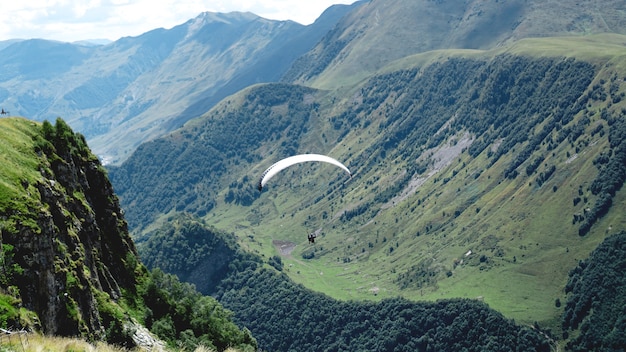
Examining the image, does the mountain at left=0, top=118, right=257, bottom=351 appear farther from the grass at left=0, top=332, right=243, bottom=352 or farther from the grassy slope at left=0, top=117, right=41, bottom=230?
the grass at left=0, top=332, right=243, bottom=352

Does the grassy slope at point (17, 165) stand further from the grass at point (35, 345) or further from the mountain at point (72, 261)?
the grass at point (35, 345)

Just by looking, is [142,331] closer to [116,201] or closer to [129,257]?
[129,257]

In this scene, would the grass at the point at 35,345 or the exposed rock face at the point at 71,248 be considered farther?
the exposed rock face at the point at 71,248

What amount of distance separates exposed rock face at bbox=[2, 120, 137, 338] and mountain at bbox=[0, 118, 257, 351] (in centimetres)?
13

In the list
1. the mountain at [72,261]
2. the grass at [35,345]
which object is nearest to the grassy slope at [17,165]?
the mountain at [72,261]

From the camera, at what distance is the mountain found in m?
63.4

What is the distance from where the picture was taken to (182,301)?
111938 millimetres

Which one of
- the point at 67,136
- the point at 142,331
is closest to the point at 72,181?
the point at 67,136

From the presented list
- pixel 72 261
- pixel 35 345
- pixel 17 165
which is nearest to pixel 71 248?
pixel 72 261

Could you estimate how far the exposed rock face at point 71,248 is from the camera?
64312mm

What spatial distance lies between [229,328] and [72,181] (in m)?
48.8

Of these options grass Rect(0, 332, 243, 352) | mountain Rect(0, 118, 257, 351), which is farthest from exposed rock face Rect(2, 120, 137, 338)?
grass Rect(0, 332, 243, 352)

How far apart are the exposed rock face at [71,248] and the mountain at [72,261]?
0.13 meters

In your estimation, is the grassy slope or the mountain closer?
the mountain
